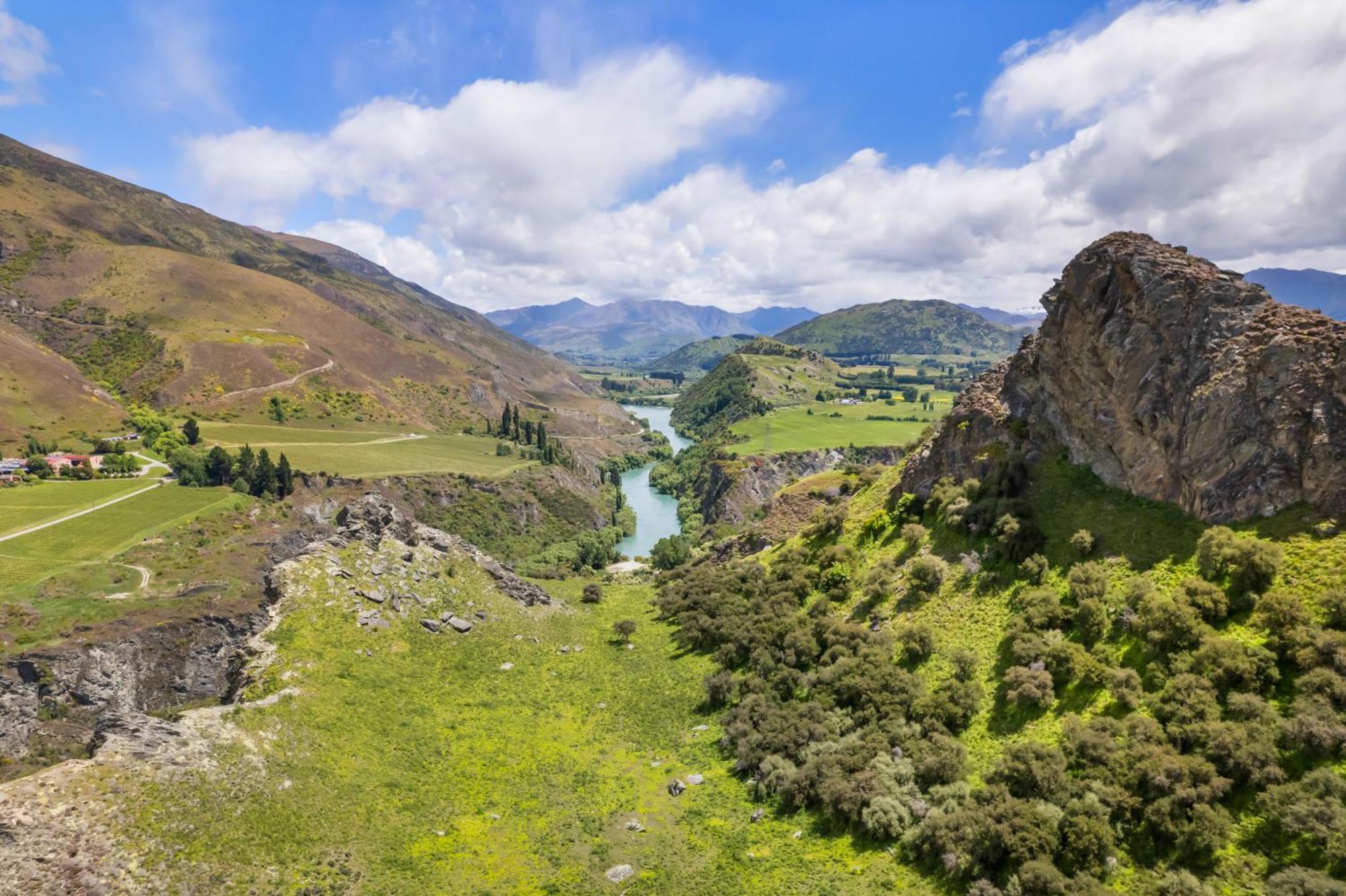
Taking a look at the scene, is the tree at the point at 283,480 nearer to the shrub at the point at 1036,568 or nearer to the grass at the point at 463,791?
the grass at the point at 463,791

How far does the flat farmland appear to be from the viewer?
8050cm

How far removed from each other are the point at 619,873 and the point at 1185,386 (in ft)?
148

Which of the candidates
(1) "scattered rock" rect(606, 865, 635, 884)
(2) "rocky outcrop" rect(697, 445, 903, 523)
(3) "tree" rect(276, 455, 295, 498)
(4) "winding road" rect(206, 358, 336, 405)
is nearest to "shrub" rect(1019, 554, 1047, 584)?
(1) "scattered rock" rect(606, 865, 635, 884)

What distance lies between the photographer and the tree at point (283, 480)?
4936 inches

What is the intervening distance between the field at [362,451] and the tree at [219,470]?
12332 millimetres

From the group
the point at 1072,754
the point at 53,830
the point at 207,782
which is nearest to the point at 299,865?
the point at 207,782

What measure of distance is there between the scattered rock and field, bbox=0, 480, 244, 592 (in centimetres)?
8812

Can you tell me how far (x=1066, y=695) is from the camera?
3350cm

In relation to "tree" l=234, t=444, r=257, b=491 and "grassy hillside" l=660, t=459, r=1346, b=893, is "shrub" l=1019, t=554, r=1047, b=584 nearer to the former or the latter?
"grassy hillside" l=660, t=459, r=1346, b=893

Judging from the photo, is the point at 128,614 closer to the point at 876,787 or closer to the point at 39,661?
the point at 39,661

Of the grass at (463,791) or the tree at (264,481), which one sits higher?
the tree at (264,481)

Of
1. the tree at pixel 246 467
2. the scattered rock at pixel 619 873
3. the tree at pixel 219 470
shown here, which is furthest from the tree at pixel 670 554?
the tree at pixel 219 470

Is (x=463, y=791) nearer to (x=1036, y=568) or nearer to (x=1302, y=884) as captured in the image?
(x=1302, y=884)

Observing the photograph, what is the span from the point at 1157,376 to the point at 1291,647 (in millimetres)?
20349
